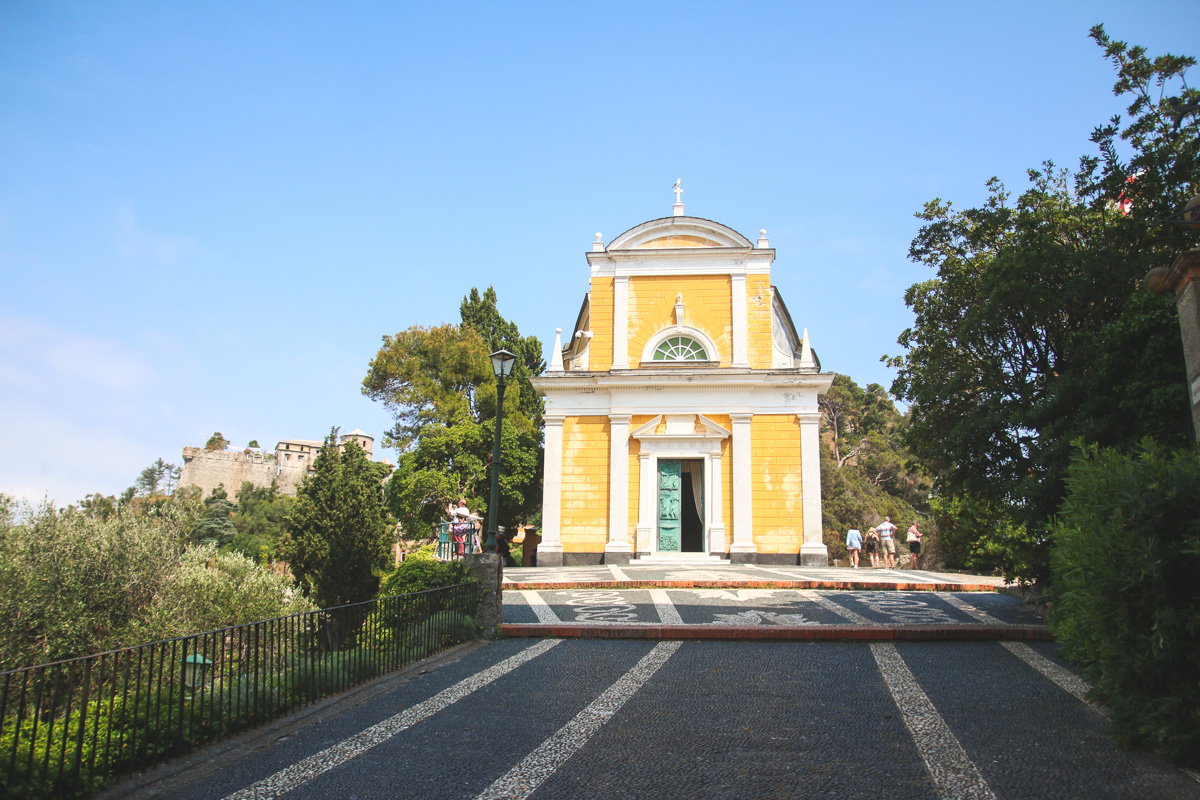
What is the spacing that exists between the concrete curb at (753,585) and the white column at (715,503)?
677 centimetres

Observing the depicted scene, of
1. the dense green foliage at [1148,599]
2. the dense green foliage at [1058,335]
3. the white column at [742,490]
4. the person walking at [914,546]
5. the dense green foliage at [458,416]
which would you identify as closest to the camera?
the dense green foliage at [1148,599]

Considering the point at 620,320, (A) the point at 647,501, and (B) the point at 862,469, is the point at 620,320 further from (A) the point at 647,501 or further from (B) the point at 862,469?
(B) the point at 862,469

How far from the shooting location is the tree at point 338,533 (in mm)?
11672

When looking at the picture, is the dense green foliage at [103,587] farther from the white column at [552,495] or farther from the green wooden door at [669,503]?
the green wooden door at [669,503]

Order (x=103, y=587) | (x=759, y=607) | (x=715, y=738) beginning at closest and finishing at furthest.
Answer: (x=715, y=738) → (x=103, y=587) → (x=759, y=607)

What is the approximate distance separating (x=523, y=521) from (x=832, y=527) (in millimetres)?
17003

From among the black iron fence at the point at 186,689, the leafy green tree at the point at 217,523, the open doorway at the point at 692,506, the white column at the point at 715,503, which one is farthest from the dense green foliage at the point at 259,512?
the black iron fence at the point at 186,689

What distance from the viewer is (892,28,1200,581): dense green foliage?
7.38m

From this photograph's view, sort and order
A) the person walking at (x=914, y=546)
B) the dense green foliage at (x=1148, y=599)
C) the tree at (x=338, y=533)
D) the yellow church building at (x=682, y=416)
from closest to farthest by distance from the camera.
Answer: the dense green foliage at (x=1148, y=599) < the tree at (x=338, y=533) < the yellow church building at (x=682, y=416) < the person walking at (x=914, y=546)

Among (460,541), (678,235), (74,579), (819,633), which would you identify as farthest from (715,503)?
(74,579)

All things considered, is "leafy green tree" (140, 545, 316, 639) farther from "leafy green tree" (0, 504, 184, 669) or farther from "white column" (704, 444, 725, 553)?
"white column" (704, 444, 725, 553)

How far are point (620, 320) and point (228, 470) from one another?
6708 centimetres

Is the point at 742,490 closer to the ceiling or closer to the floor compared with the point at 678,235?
closer to the floor

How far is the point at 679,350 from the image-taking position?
21781 mm
